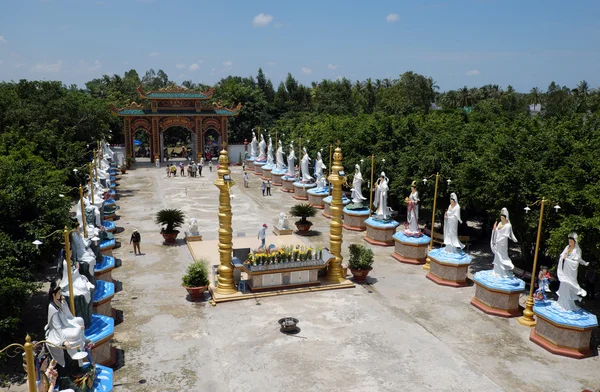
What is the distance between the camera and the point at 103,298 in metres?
13.7

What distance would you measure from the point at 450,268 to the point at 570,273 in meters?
5.21

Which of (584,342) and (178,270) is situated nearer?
(584,342)

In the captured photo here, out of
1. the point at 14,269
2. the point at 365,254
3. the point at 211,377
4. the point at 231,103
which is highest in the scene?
the point at 231,103

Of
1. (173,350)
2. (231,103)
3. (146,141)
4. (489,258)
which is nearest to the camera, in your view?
(173,350)

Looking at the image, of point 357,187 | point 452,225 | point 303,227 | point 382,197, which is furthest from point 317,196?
point 452,225

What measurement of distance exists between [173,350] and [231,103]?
45967 millimetres

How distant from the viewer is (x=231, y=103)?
56.3 m

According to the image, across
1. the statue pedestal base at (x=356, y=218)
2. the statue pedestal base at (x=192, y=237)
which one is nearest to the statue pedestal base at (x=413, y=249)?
the statue pedestal base at (x=356, y=218)

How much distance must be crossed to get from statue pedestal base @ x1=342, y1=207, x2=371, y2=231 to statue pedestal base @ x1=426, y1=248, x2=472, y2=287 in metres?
7.57

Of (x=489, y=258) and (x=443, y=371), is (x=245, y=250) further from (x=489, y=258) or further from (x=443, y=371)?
(x=489, y=258)

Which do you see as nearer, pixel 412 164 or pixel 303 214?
pixel 412 164

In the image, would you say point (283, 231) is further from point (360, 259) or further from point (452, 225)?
point (452, 225)

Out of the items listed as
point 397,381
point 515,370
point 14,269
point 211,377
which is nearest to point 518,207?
point 515,370

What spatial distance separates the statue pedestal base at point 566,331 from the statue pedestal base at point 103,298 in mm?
11988
